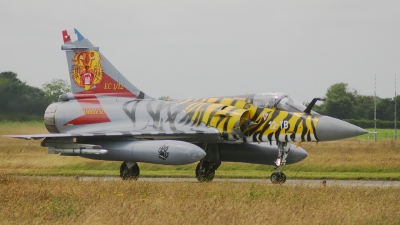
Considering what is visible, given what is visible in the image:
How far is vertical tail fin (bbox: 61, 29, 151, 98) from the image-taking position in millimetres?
20422

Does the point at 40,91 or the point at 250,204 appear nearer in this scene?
the point at 250,204

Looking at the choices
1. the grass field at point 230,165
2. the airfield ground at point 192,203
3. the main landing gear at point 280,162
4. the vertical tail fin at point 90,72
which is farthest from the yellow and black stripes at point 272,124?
the vertical tail fin at point 90,72

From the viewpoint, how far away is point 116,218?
10328 mm

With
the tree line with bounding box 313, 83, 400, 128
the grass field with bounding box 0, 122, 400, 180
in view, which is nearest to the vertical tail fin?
the grass field with bounding box 0, 122, 400, 180

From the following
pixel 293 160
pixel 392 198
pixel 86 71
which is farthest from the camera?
pixel 86 71

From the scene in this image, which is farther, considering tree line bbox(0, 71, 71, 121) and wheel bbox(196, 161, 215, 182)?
tree line bbox(0, 71, 71, 121)

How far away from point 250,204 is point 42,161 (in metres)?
14.3

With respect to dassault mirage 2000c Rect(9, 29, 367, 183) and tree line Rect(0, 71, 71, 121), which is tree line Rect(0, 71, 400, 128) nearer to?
tree line Rect(0, 71, 71, 121)

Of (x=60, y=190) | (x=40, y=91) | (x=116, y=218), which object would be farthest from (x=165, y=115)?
(x=40, y=91)

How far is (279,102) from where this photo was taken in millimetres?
17375

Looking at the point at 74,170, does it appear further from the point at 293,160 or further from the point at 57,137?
the point at 293,160

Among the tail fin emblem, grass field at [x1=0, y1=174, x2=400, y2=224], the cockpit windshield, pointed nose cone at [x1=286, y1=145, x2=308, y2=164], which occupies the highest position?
the tail fin emblem

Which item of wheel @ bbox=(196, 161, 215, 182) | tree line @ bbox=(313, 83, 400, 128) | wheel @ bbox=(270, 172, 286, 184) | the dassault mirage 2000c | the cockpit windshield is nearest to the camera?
wheel @ bbox=(270, 172, 286, 184)

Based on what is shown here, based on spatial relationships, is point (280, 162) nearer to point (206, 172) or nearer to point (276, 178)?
point (276, 178)
